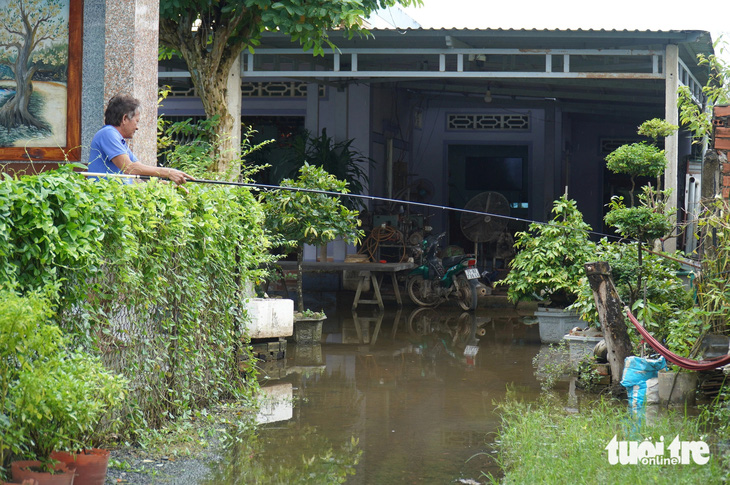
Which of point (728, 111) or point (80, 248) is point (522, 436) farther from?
point (728, 111)

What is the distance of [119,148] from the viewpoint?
553 centimetres

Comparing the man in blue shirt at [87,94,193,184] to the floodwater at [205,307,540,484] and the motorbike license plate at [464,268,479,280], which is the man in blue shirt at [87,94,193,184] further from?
the motorbike license plate at [464,268,479,280]

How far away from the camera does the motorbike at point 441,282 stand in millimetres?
13500

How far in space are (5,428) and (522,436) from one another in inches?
112

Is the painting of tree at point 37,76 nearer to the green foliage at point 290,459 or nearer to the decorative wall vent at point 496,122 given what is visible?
the green foliage at point 290,459

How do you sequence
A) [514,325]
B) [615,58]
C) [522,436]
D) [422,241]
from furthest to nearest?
[422,241]
[615,58]
[514,325]
[522,436]

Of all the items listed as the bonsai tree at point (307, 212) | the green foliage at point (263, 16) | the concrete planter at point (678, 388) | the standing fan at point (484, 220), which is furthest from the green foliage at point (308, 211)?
the standing fan at point (484, 220)

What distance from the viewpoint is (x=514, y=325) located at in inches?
471

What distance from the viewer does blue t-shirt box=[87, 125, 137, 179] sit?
5512 millimetres

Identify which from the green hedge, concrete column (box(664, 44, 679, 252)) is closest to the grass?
the green hedge

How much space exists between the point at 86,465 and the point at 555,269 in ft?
21.8

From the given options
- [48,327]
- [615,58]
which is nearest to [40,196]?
[48,327]

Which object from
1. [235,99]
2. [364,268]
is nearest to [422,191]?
[364,268]

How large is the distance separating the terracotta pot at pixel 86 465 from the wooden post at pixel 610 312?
4.17 metres
